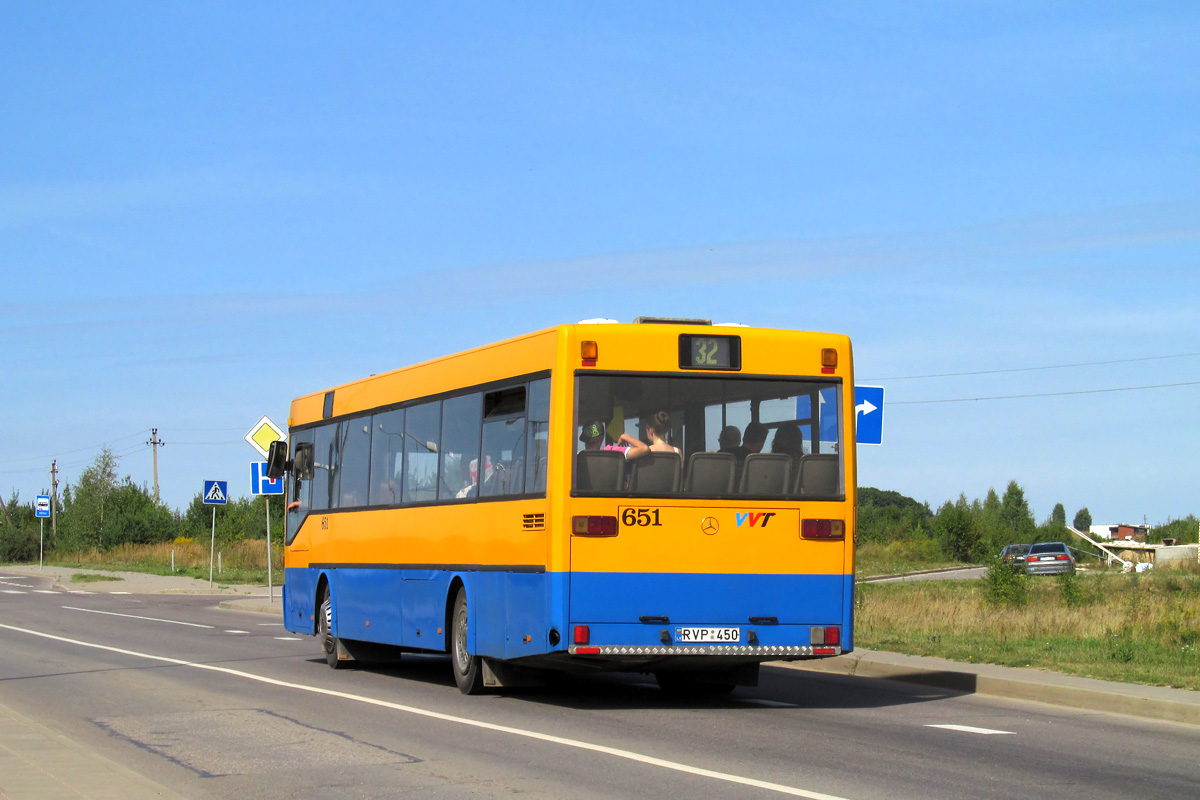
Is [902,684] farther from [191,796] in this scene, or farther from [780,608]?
[191,796]

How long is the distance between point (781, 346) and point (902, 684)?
15.0 ft

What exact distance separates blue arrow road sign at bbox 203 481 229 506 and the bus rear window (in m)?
26.0

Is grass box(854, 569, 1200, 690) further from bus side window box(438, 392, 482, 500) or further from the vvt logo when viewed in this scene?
bus side window box(438, 392, 482, 500)

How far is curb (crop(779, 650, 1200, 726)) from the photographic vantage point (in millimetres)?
12203

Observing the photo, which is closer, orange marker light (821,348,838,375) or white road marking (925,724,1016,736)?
white road marking (925,724,1016,736)

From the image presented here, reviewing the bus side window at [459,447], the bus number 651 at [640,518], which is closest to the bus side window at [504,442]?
the bus side window at [459,447]

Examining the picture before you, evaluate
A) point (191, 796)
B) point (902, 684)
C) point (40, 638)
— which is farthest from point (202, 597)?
point (191, 796)

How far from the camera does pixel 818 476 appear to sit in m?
12.3

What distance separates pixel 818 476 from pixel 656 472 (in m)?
1.45

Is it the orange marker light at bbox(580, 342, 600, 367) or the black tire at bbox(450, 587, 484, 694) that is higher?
the orange marker light at bbox(580, 342, 600, 367)

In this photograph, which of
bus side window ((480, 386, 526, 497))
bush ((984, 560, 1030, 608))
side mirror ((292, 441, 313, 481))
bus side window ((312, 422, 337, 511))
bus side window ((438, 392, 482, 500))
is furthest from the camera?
bush ((984, 560, 1030, 608))

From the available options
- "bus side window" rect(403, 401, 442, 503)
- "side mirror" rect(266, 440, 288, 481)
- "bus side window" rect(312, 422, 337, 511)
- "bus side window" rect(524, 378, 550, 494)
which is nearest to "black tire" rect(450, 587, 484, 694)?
"bus side window" rect(403, 401, 442, 503)

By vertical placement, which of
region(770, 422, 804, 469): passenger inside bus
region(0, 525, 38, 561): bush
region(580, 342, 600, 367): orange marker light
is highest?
region(580, 342, 600, 367): orange marker light

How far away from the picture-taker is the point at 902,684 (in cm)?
1494
